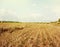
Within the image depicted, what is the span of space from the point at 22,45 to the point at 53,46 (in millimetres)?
2575

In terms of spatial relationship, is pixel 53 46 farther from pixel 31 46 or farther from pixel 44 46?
pixel 31 46

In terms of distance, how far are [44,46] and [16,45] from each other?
2361 millimetres

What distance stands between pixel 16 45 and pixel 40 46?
6.69 feet

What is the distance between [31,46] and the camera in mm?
15531

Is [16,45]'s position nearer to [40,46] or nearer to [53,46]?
[40,46]

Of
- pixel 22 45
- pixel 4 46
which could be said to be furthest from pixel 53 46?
pixel 4 46

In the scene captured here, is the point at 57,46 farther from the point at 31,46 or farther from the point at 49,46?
the point at 31,46

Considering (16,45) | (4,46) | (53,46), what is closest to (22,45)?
(16,45)

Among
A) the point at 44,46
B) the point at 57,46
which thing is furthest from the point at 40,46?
the point at 57,46

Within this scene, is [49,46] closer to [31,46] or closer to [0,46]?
[31,46]

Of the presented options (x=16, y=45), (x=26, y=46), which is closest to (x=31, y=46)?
(x=26, y=46)

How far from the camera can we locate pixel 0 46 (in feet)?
51.7

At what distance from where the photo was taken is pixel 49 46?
51.7ft

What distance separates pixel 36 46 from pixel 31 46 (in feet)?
1.46
